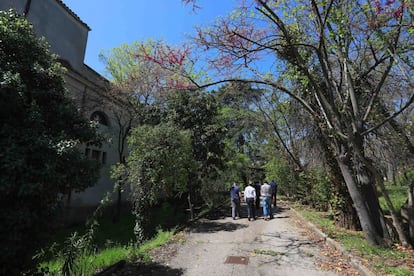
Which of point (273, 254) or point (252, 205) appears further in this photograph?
point (252, 205)

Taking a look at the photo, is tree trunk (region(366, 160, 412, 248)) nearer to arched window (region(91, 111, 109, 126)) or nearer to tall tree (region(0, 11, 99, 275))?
tall tree (region(0, 11, 99, 275))

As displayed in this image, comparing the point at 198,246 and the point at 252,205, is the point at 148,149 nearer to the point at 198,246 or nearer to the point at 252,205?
the point at 198,246

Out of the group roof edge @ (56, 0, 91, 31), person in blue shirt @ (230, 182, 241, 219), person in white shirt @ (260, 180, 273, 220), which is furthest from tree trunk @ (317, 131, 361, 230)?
roof edge @ (56, 0, 91, 31)

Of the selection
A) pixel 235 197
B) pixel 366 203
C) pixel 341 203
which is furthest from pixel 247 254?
pixel 235 197

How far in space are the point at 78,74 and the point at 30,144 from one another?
37.4 ft

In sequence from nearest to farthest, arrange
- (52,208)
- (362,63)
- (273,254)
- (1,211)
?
(1,211), (52,208), (273,254), (362,63)

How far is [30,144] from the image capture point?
3705 millimetres

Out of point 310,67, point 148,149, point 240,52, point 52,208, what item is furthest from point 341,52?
point 52,208

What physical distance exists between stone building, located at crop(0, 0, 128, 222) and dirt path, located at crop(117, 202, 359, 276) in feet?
22.4

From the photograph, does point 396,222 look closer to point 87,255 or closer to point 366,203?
point 366,203

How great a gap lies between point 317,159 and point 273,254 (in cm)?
802

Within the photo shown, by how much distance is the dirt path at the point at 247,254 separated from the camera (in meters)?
5.59

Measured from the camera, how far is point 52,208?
4.13m

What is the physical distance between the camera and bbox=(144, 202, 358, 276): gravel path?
559 cm
